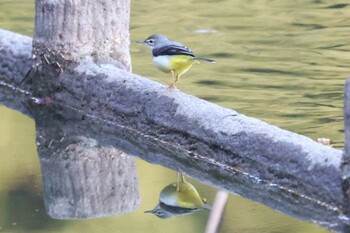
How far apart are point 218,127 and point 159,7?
6.91m

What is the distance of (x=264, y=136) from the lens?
6.09 metres

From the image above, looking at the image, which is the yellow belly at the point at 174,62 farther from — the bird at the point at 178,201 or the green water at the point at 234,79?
the bird at the point at 178,201

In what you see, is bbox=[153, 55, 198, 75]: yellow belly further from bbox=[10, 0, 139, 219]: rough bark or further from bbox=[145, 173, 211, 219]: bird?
bbox=[145, 173, 211, 219]: bird

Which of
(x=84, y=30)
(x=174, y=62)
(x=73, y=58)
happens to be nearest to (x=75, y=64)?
(x=73, y=58)

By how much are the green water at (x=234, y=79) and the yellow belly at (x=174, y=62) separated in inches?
26.7

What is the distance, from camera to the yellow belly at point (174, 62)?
6.85 m

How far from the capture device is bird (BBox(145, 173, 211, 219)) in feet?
19.1

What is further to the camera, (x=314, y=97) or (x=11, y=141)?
(x=314, y=97)

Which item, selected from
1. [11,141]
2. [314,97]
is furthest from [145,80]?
[314,97]

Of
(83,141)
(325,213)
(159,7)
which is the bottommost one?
(159,7)

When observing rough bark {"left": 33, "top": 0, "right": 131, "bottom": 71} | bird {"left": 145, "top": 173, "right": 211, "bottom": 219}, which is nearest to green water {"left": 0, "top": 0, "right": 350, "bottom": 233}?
bird {"left": 145, "top": 173, "right": 211, "bottom": 219}

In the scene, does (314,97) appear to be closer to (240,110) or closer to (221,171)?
(240,110)

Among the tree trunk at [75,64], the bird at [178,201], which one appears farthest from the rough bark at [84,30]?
the bird at [178,201]

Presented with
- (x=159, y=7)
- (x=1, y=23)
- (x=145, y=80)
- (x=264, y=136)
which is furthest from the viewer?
(x=159, y=7)
